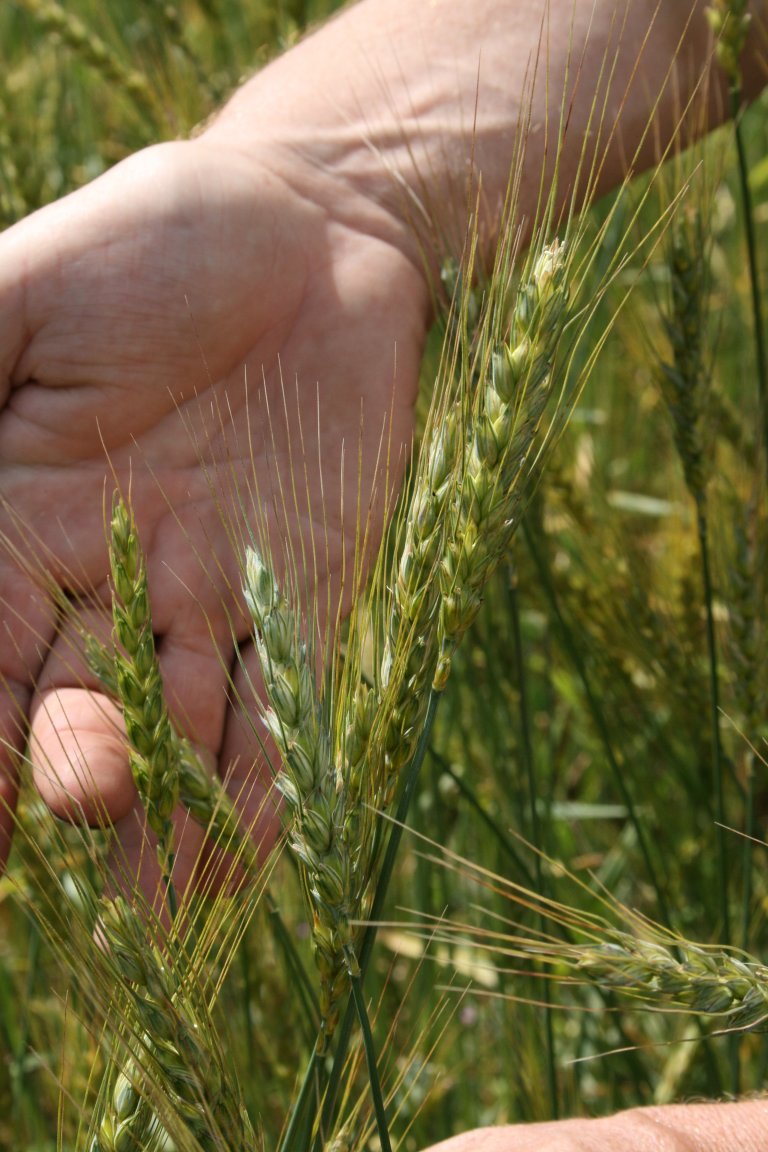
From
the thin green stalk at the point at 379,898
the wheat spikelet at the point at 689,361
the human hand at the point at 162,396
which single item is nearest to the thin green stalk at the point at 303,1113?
the thin green stalk at the point at 379,898

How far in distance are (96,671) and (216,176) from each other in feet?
2.03

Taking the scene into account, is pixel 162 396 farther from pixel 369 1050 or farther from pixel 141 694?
pixel 369 1050

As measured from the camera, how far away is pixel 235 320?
126 cm

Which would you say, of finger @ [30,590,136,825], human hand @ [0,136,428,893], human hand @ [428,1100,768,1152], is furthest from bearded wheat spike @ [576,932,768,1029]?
human hand @ [0,136,428,893]

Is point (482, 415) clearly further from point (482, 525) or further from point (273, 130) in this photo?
point (273, 130)

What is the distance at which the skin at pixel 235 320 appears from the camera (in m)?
1.14

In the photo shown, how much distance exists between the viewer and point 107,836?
91 cm

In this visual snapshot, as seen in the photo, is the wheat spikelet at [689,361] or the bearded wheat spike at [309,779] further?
the wheat spikelet at [689,361]

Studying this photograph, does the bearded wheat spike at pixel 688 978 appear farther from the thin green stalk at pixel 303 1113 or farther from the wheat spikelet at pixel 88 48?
the wheat spikelet at pixel 88 48

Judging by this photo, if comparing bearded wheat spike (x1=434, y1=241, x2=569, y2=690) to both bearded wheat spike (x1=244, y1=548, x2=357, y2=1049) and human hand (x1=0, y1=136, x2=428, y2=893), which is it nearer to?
bearded wheat spike (x1=244, y1=548, x2=357, y2=1049)

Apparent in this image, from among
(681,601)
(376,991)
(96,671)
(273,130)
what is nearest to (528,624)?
(681,601)

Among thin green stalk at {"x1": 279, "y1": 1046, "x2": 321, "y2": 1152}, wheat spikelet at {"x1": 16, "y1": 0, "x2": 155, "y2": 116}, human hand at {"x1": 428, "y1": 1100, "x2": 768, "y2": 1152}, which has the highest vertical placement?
wheat spikelet at {"x1": 16, "y1": 0, "x2": 155, "y2": 116}

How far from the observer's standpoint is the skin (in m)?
1.14

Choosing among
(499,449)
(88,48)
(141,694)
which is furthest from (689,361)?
(88,48)
